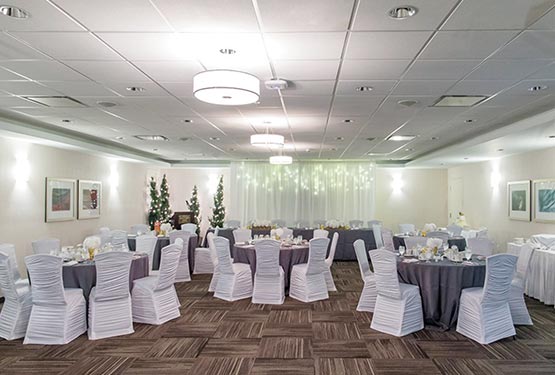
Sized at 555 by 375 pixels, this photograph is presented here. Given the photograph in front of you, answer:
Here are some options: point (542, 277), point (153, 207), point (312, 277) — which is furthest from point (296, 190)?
point (542, 277)

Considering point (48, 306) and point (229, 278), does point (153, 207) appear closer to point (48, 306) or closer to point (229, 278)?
point (229, 278)

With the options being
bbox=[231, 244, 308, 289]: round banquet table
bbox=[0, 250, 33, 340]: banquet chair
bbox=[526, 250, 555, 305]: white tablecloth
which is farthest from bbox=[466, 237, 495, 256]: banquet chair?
bbox=[0, 250, 33, 340]: banquet chair

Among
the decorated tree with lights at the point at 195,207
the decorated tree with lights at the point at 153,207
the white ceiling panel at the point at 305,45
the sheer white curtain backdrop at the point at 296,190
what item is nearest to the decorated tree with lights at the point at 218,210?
the sheer white curtain backdrop at the point at 296,190

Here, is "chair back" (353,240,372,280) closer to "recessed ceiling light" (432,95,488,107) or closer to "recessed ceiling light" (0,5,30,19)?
"recessed ceiling light" (432,95,488,107)

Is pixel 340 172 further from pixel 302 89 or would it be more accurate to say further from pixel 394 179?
pixel 302 89

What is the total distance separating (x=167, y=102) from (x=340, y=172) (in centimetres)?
971

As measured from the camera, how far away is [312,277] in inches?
277

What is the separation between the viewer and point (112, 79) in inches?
186

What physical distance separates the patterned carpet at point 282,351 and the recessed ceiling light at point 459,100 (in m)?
3.06

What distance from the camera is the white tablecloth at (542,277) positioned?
6566 mm

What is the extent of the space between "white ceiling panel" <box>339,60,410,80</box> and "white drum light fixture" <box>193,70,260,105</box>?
1.00m

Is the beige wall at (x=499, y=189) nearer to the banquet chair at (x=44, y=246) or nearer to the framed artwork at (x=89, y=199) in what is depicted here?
the banquet chair at (x=44, y=246)

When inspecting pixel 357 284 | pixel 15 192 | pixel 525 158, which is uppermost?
pixel 525 158

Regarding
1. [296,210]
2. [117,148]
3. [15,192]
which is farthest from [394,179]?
[15,192]
